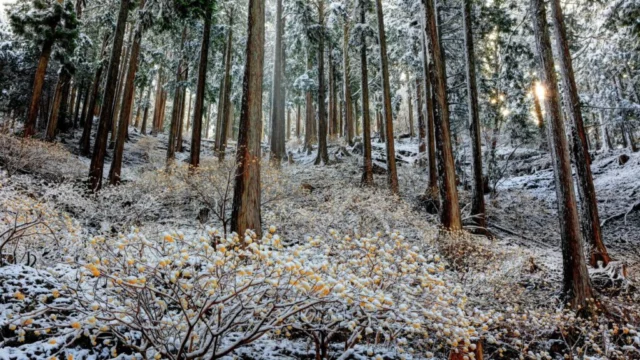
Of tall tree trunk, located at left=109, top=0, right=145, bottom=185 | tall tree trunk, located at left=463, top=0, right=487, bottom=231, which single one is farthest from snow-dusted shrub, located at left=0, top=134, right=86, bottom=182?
tall tree trunk, located at left=463, top=0, right=487, bottom=231

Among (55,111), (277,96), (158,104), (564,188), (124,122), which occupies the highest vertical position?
(158,104)

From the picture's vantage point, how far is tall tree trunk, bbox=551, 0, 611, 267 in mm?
6969

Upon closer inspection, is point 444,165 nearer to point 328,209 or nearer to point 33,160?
point 328,209

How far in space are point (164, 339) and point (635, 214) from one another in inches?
584

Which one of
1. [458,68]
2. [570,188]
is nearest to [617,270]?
[570,188]

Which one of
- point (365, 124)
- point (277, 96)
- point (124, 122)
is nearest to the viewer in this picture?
point (124, 122)

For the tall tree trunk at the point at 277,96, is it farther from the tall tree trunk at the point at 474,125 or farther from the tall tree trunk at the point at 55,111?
the tall tree trunk at the point at 55,111

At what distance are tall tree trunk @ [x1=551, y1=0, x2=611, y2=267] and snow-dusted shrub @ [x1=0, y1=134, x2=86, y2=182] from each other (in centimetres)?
1295

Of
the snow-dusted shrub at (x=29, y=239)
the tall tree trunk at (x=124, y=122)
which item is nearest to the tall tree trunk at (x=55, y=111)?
the tall tree trunk at (x=124, y=122)

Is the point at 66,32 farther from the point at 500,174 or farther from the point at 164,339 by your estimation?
the point at 500,174

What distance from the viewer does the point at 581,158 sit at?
7.14m

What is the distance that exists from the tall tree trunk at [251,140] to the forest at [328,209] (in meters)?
0.04

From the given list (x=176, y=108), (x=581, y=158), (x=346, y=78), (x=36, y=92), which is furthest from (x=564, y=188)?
(x=36, y=92)

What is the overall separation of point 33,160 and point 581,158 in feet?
48.9
